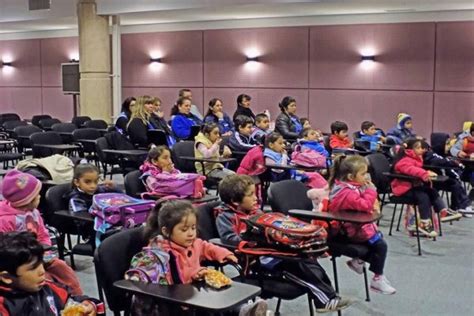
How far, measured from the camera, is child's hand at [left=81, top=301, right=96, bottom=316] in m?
2.72

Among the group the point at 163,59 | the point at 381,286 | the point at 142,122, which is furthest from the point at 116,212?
the point at 163,59

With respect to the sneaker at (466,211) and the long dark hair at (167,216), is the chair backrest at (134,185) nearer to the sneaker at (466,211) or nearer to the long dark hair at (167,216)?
the long dark hair at (167,216)

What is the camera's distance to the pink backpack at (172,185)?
209 inches

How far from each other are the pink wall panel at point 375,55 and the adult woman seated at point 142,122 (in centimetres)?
504

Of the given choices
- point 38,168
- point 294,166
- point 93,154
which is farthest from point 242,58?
point 38,168

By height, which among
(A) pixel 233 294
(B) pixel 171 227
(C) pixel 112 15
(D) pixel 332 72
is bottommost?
(A) pixel 233 294

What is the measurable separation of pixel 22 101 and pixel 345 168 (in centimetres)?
1413

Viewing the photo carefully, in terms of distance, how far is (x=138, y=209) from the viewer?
4484mm

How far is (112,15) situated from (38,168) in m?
7.58

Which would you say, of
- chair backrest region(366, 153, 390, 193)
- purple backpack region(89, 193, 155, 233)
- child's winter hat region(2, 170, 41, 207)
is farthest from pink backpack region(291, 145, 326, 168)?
child's winter hat region(2, 170, 41, 207)

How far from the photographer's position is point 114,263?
3094 mm

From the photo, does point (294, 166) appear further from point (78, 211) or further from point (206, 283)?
point (206, 283)

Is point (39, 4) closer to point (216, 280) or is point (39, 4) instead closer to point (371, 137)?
point (371, 137)

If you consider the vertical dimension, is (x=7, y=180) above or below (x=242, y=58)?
below
